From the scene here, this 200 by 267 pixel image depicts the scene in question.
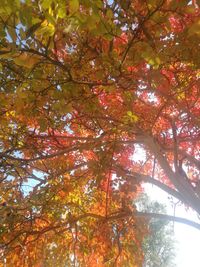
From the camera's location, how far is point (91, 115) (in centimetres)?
550

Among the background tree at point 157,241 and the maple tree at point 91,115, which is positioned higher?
the background tree at point 157,241

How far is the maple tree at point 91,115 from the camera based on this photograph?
2846 millimetres

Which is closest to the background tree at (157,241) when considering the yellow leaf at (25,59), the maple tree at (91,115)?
the maple tree at (91,115)

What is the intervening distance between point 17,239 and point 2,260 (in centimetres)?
52

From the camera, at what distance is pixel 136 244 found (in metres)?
6.48

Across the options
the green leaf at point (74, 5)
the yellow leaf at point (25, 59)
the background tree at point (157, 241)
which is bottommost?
the green leaf at point (74, 5)

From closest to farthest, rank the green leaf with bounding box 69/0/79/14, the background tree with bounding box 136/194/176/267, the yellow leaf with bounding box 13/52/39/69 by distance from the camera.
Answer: the green leaf with bounding box 69/0/79/14
the yellow leaf with bounding box 13/52/39/69
the background tree with bounding box 136/194/176/267

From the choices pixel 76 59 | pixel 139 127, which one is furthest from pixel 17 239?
pixel 76 59

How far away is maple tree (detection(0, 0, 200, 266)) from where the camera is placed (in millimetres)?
2846

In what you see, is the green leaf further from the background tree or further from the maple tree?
the background tree

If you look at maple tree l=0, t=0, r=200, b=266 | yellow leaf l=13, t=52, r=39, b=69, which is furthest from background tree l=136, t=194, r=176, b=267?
yellow leaf l=13, t=52, r=39, b=69

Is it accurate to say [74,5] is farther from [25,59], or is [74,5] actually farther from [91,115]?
[91,115]

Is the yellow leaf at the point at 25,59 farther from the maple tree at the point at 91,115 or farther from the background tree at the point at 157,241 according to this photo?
the background tree at the point at 157,241

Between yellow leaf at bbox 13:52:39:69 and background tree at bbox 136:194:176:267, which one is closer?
yellow leaf at bbox 13:52:39:69
